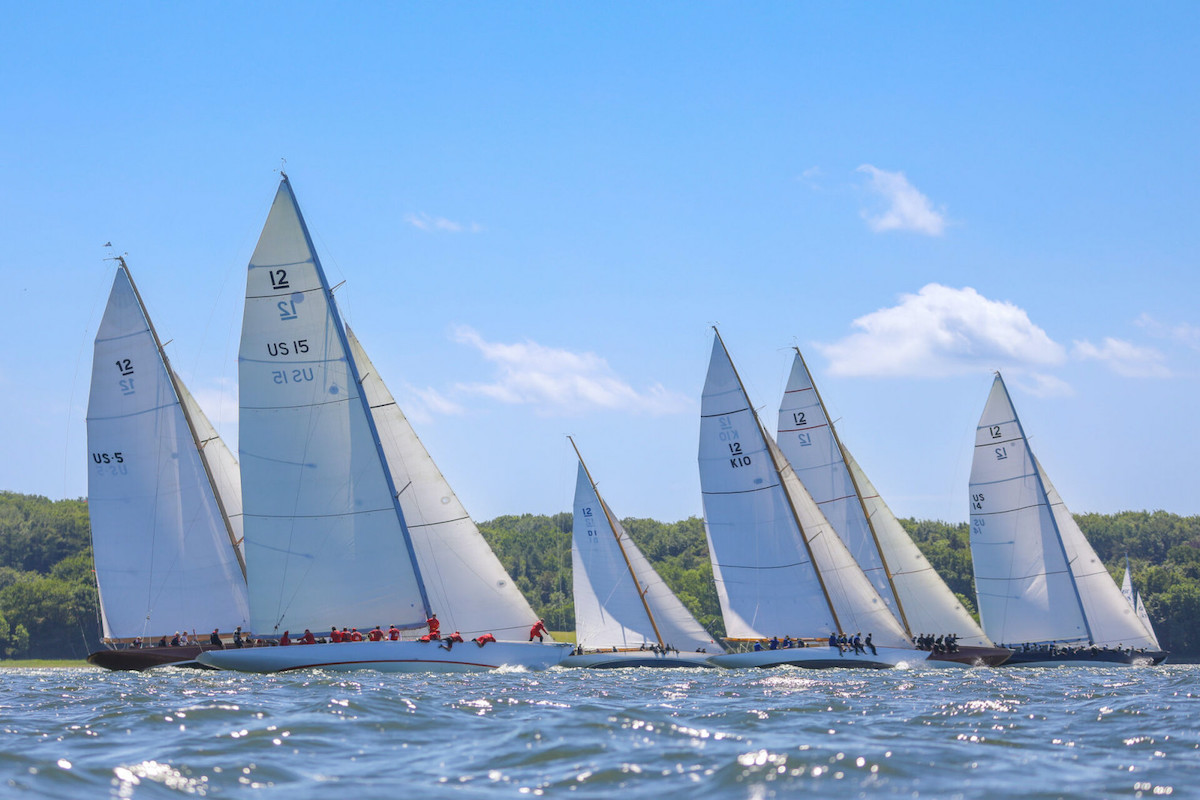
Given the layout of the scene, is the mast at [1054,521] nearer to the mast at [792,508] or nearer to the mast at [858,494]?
the mast at [858,494]

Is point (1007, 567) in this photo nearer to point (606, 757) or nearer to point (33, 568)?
point (606, 757)

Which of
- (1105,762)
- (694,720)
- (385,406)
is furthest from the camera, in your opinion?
(385,406)

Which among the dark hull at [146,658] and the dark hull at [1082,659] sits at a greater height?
the dark hull at [146,658]

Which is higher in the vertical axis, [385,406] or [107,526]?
[385,406]

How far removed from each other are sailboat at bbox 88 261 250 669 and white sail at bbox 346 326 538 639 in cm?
646

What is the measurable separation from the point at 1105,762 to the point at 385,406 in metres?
27.1

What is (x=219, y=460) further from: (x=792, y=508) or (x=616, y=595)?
(x=792, y=508)

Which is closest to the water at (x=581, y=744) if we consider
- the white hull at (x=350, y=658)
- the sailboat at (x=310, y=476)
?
the white hull at (x=350, y=658)

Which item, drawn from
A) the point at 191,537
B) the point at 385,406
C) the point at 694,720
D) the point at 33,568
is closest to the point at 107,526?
the point at 191,537

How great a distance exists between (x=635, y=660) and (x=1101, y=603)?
2574cm

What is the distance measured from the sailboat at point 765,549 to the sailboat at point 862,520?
22.8ft

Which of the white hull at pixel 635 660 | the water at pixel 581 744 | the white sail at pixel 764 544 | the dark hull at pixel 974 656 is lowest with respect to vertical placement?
the dark hull at pixel 974 656

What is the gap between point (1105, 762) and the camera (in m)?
13.5

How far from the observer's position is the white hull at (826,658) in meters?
39.6
